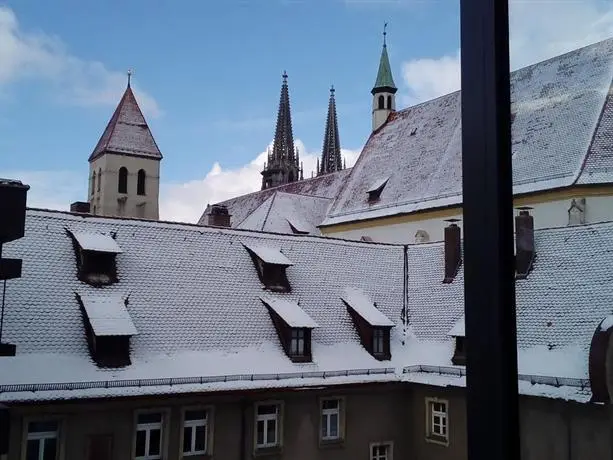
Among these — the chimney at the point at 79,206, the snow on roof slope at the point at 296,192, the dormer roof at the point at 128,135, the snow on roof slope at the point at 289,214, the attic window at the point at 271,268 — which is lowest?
the attic window at the point at 271,268

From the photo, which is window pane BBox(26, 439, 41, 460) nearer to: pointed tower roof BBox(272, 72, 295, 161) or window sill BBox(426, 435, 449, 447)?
window sill BBox(426, 435, 449, 447)

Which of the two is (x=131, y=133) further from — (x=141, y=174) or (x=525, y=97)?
(x=525, y=97)

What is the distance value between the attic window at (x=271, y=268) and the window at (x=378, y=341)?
3.16ft

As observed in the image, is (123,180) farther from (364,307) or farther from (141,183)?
(364,307)

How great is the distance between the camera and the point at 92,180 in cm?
1781

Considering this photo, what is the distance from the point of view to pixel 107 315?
17.3 feet

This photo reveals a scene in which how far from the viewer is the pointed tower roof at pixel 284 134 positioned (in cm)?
2805

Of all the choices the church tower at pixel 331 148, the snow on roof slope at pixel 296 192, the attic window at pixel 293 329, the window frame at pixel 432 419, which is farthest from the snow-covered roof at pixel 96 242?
the church tower at pixel 331 148

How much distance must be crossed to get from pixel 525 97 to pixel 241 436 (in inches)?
195

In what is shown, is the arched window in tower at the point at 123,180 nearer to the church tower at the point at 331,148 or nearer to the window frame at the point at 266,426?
the window frame at the point at 266,426

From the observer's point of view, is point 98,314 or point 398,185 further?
point 398,185

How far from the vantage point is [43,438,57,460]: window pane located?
4469 mm

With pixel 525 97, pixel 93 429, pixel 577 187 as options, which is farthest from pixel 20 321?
pixel 577 187

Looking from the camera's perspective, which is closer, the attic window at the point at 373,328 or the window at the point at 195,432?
the window at the point at 195,432
